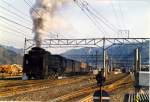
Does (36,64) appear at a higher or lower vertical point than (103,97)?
higher

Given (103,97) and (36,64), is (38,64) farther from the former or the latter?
(103,97)

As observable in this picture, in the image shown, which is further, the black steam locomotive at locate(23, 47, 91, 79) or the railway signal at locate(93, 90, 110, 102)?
the black steam locomotive at locate(23, 47, 91, 79)

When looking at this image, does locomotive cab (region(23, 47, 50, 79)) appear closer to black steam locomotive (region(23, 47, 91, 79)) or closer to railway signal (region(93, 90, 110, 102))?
black steam locomotive (region(23, 47, 91, 79))

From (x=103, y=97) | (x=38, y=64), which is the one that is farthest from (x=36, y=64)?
(x=103, y=97)

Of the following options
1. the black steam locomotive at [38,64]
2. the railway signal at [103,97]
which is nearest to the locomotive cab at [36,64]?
the black steam locomotive at [38,64]

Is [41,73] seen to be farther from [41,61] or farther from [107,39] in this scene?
[107,39]

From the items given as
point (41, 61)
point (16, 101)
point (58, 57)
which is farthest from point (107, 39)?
point (16, 101)

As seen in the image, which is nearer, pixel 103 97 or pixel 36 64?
pixel 103 97

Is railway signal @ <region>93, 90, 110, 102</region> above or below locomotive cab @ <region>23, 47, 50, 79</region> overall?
below

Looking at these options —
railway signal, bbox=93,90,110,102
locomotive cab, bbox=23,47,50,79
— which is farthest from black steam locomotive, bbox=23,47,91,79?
railway signal, bbox=93,90,110,102

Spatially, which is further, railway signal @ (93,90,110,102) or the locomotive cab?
the locomotive cab

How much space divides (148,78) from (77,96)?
303 inches

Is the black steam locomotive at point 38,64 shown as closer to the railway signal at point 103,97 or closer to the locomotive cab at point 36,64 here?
the locomotive cab at point 36,64

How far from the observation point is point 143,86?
2875cm
